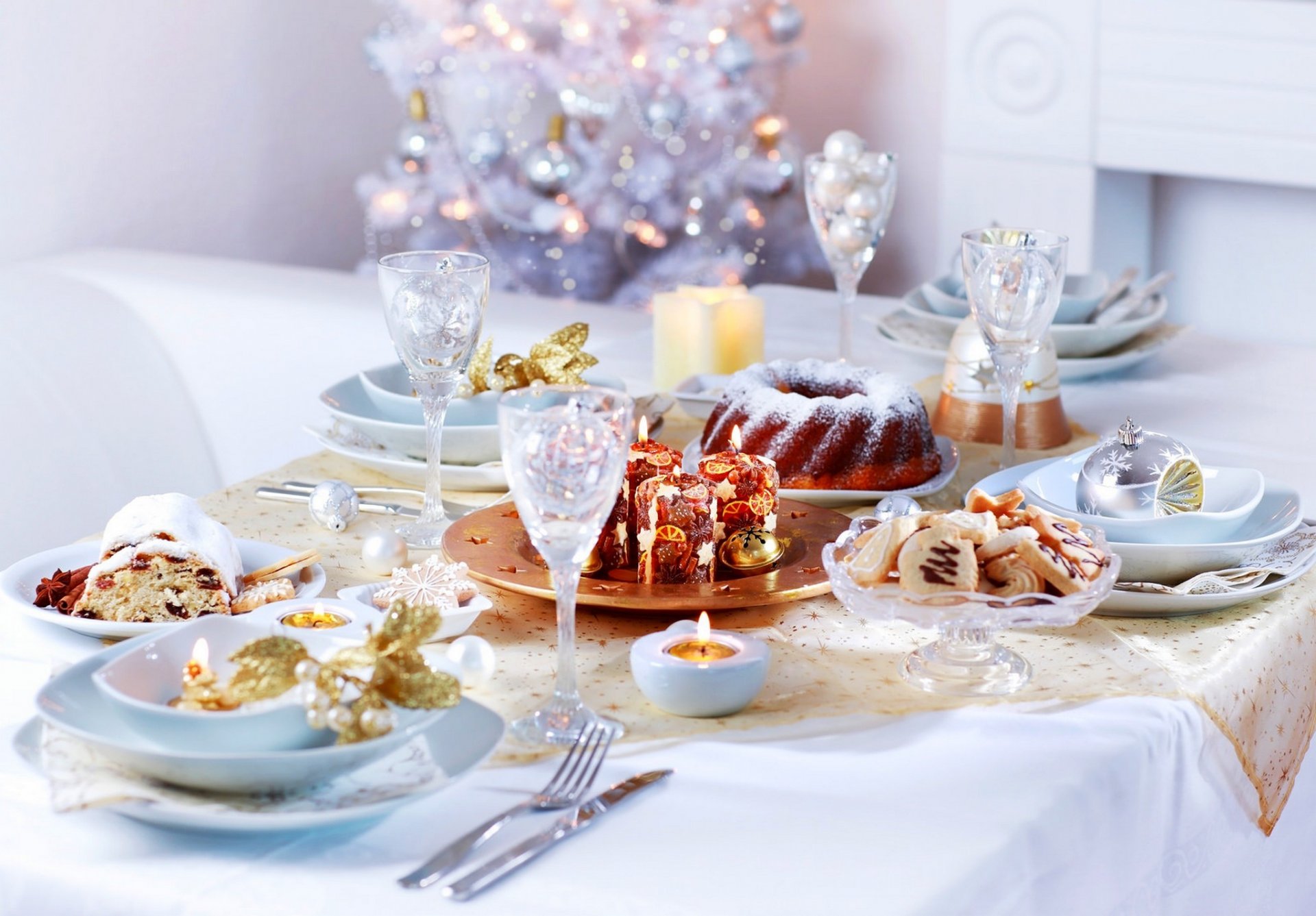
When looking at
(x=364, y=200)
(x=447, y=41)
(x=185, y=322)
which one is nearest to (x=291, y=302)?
(x=185, y=322)

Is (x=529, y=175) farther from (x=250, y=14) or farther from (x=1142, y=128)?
(x=1142, y=128)

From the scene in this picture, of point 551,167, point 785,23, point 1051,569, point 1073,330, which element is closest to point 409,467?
point 1051,569

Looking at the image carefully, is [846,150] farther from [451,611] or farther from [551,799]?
[551,799]

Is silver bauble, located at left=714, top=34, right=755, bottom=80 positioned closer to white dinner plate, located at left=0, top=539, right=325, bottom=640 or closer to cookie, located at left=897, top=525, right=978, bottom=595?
white dinner plate, located at left=0, top=539, right=325, bottom=640

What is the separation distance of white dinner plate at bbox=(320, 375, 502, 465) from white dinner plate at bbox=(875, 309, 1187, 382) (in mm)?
537

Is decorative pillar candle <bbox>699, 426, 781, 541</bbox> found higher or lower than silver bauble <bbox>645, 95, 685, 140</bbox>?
lower

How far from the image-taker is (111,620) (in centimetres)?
95

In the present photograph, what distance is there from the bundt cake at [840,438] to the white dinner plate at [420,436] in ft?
0.64

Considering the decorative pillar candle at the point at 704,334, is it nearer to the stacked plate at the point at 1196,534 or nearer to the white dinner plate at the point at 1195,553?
the stacked plate at the point at 1196,534

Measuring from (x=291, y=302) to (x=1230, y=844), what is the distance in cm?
156

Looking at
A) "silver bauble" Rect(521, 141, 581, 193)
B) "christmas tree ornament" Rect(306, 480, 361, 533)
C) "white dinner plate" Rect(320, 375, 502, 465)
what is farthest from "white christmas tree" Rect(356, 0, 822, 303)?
"christmas tree ornament" Rect(306, 480, 361, 533)

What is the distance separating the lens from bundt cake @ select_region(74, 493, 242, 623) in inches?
37.9

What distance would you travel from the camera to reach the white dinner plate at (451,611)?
973 mm

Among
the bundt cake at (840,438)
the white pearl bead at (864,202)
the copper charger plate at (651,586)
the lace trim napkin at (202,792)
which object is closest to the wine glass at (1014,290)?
the bundt cake at (840,438)
